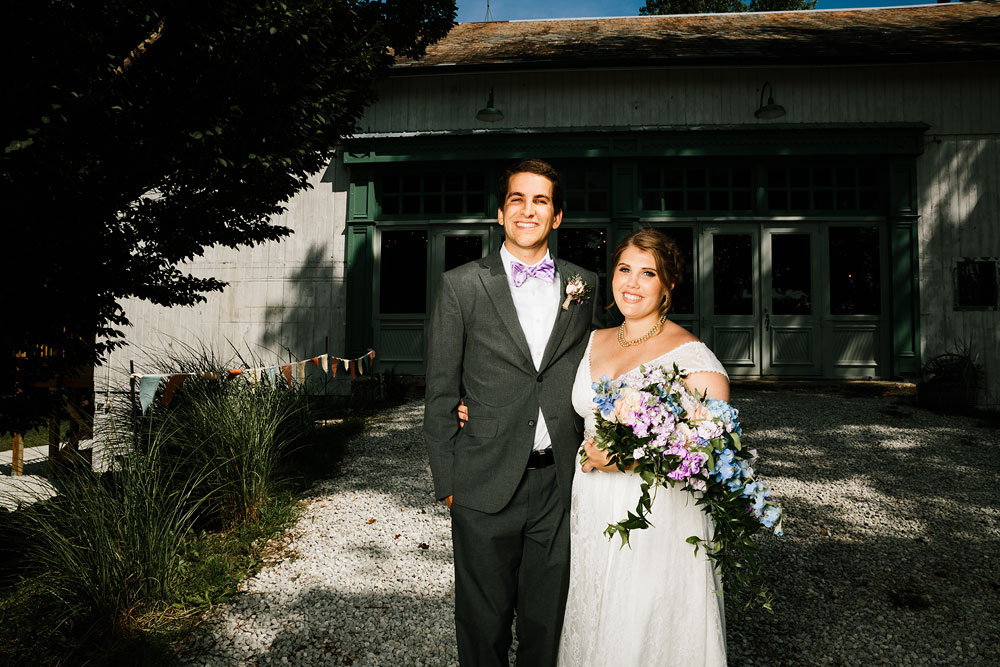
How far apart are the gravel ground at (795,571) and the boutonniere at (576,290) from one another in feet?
6.64

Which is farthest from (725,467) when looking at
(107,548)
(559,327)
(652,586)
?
(107,548)

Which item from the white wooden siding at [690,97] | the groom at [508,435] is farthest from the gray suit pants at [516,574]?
the white wooden siding at [690,97]

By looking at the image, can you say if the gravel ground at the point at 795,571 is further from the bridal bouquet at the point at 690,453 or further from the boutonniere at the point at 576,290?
the boutonniere at the point at 576,290

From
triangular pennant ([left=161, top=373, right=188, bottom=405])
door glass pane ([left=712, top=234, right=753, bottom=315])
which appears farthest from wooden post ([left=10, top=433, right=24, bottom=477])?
door glass pane ([left=712, top=234, right=753, bottom=315])

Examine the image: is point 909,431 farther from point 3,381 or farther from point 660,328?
point 3,381

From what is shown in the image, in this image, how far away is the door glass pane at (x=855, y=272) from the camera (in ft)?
35.4

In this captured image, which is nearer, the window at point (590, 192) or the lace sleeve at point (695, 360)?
the lace sleeve at point (695, 360)

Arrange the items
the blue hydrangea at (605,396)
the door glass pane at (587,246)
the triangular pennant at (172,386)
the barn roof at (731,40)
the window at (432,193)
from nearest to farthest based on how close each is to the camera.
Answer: the blue hydrangea at (605,396), the triangular pennant at (172,386), the barn roof at (731,40), the door glass pane at (587,246), the window at (432,193)

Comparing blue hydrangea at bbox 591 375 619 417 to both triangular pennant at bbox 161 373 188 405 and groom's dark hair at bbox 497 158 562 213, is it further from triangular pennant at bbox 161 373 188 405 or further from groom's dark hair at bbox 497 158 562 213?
triangular pennant at bbox 161 373 188 405

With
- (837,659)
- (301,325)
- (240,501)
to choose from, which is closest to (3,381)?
(240,501)

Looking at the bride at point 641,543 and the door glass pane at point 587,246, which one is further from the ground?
the door glass pane at point 587,246

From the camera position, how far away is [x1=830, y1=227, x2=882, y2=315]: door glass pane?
10805mm

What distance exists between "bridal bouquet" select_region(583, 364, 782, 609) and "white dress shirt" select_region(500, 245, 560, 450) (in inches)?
17.8

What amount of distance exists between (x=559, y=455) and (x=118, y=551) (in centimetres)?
274
